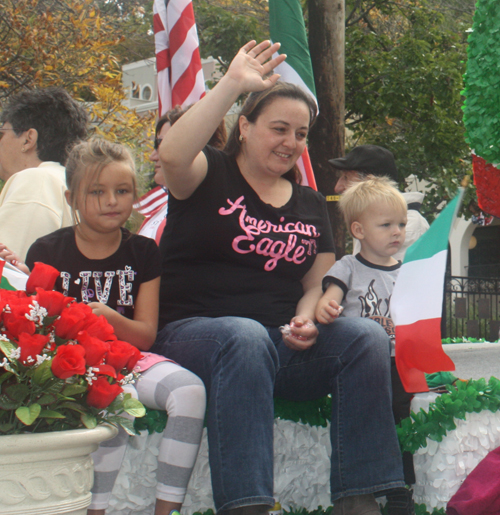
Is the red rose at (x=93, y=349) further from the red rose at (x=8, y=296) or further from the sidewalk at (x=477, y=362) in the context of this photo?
the sidewalk at (x=477, y=362)

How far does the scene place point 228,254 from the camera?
7.47 feet

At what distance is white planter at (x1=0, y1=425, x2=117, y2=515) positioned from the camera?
136cm

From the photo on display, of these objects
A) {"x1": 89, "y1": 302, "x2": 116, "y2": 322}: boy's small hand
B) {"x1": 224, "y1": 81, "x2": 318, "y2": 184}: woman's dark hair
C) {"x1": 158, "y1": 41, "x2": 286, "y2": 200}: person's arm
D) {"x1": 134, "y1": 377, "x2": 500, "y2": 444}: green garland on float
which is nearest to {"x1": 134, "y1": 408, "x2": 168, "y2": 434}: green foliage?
{"x1": 134, "y1": 377, "x2": 500, "y2": 444}: green garland on float

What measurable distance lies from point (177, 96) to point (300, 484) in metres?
2.68

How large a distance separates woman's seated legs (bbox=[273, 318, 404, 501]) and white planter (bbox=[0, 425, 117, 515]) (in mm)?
793

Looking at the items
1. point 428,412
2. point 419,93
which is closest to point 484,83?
point 428,412

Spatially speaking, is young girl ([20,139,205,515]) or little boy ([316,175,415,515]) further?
little boy ([316,175,415,515])

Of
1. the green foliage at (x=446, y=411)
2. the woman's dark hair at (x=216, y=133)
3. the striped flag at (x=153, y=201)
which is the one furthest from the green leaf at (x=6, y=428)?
the striped flag at (x=153, y=201)

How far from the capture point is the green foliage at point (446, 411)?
2.14 m

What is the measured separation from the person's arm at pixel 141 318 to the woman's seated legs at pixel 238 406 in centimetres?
20

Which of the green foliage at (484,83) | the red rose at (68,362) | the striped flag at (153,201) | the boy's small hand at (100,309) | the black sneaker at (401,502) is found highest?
the green foliage at (484,83)

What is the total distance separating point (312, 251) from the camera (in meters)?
2.45

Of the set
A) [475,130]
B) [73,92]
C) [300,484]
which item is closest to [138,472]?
[300,484]

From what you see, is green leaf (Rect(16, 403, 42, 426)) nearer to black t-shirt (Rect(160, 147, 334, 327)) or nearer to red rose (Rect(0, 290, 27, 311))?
red rose (Rect(0, 290, 27, 311))
